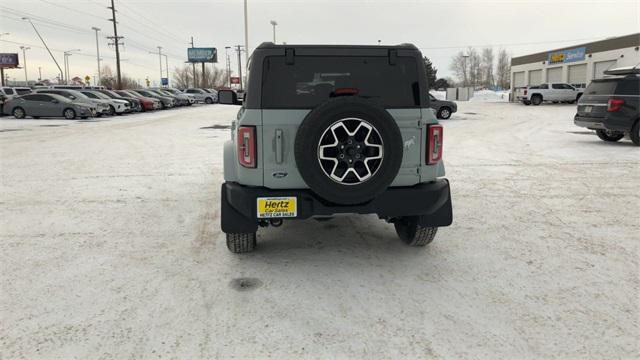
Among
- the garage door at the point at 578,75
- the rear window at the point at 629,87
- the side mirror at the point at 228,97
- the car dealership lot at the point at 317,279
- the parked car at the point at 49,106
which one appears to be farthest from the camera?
the garage door at the point at 578,75

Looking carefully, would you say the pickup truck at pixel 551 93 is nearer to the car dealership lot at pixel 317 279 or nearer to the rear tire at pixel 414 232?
the car dealership lot at pixel 317 279

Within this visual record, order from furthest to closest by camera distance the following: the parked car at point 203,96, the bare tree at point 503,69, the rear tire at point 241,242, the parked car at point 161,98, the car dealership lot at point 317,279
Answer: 1. the bare tree at point 503,69
2. the parked car at point 203,96
3. the parked car at point 161,98
4. the rear tire at point 241,242
5. the car dealership lot at point 317,279

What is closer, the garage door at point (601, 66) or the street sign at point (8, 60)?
the garage door at point (601, 66)

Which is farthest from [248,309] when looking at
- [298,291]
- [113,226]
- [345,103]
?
[113,226]

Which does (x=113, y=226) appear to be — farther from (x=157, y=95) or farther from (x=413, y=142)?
(x=157, y=95)

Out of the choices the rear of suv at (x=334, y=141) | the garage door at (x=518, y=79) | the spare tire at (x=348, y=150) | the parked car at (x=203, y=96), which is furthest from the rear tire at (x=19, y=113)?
the garage door at (x=518, y=79)

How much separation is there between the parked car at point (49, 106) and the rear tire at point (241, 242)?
77.9 feet

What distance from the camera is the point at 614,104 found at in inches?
481

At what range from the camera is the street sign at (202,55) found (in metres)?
90.1

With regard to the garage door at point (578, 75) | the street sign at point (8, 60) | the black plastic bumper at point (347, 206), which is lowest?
the black plastic bumper at point (347, 206)

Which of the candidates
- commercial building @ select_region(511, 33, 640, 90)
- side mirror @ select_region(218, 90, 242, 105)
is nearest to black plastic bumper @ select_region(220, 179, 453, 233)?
side mirror @ select_region(218, 90, 242, 105)

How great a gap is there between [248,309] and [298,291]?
1.62 feet

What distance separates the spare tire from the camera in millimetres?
3803

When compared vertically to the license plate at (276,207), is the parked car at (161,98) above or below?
above
